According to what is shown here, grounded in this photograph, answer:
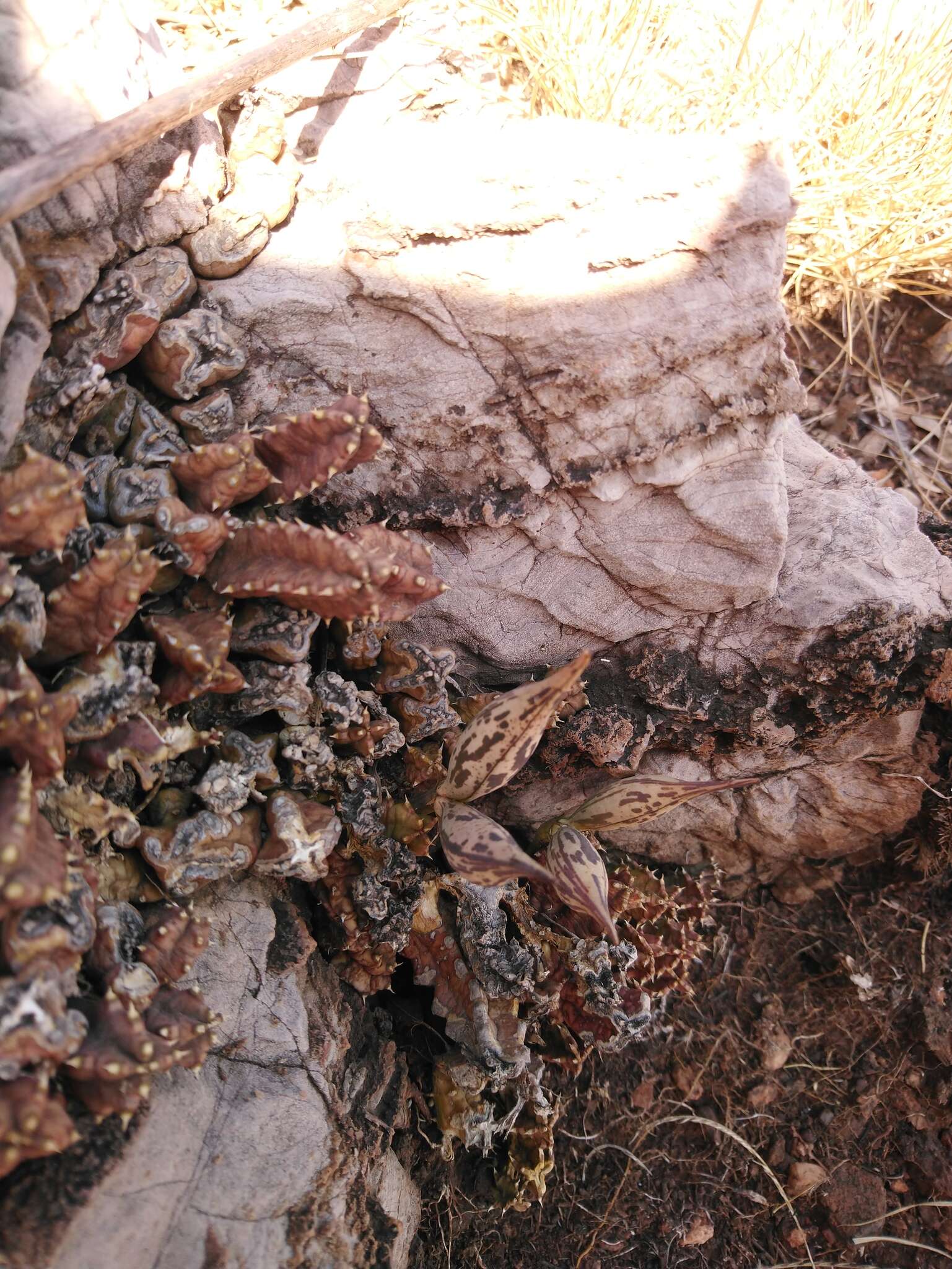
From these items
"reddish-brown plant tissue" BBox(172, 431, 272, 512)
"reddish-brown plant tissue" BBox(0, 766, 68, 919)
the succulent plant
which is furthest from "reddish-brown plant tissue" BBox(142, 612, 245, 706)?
"reddish-brown plant tissue" BBox(0, 766, 68, 919)

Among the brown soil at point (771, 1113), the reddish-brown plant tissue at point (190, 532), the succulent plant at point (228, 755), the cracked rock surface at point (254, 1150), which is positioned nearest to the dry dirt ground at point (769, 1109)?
the brown soil at point (771, 1113)

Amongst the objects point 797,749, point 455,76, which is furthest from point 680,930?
point 455,76

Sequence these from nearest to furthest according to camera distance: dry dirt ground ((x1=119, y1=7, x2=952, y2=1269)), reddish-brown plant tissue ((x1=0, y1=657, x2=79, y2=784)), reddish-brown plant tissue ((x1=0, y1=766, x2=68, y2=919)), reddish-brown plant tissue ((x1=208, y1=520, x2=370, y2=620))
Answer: reddish-brown plant tissue ((x1=0, y1=766, x2=68, y2=919)) < reddish-brown plant tissue ((x1=0, y1=657, x2=79, y2=784)) < reddish-brown plant tissue ((x1=208, y1=520, x2=370, y2=620)) < dry dirt ground ((x1=119, y1=7, x2=952, y2=1269))

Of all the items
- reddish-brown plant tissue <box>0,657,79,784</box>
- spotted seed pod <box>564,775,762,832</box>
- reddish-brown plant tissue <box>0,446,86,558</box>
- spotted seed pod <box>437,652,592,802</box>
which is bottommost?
spotted seed pod <box>564,775,762,832</box>

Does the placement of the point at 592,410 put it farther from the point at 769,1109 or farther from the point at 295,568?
the point at 769,1109

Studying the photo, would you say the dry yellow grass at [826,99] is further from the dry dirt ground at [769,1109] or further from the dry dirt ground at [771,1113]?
the dry dirt ground at [771,1113]

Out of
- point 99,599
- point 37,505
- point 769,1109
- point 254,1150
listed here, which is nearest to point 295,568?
point 99,599

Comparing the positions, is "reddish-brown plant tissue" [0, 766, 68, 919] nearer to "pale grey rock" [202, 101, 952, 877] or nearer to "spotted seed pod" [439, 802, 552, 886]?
"spotted seed pod" [439, 802, 552, 886]

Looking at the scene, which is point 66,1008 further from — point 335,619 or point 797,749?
point 797,749
